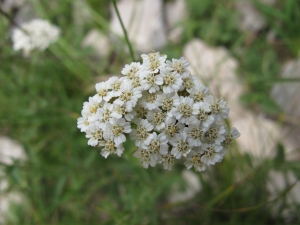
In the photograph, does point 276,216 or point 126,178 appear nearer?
point 276,216

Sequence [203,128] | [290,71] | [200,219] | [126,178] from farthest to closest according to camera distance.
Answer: [290,71] → [126,178] → [200,219] → [203,128]

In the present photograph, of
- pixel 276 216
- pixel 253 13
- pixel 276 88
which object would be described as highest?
pixel 253 13

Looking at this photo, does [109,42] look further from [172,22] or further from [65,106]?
[65,106]

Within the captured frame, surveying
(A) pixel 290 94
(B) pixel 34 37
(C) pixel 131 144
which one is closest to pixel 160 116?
(C) pixel 131 144

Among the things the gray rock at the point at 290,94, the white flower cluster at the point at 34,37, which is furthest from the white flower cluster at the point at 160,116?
the gray rock at the point at 290,94

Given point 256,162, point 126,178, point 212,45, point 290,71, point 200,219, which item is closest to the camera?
point 200,219

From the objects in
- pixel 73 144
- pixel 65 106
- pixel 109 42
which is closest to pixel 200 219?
pixel 73 144
